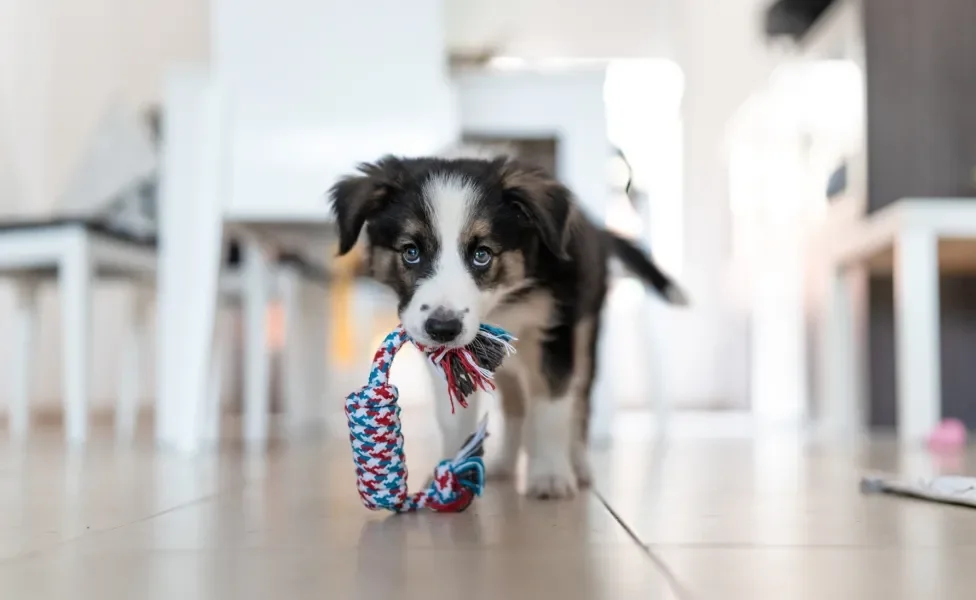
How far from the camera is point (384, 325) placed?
23.1 feet

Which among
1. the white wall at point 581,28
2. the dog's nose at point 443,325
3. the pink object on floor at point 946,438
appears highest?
the white wall at point 581,28

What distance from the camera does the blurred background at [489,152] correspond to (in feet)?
9.20

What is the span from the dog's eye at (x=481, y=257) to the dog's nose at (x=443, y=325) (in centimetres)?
21

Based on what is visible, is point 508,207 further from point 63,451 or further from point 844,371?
point 844,371

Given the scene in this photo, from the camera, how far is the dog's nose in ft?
4.63

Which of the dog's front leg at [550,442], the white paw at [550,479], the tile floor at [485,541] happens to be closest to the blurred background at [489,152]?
the dog's front leg at [550,442]

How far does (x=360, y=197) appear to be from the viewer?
5.41 feet

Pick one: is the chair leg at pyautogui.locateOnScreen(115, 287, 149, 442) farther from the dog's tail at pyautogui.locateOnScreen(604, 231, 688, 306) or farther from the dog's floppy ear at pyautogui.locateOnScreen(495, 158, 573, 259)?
the dog's floppy ear at pyautogui.locateOnScreen(495, 158, 573, 259)

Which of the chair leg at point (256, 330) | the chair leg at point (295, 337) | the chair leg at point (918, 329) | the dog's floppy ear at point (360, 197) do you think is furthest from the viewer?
the chair leg at point (295, 337)

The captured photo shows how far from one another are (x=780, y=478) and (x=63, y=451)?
2.02 meters

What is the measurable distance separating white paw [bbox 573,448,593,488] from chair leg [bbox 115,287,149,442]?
2426 millimetres

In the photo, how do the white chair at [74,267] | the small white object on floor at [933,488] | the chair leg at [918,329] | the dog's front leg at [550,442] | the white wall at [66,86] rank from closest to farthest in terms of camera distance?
the small white object on floor at [933,488], the dog's front leg at [550,442], the chair leg at [918,329], the white chair at [74,267], the white wall at [66,86]

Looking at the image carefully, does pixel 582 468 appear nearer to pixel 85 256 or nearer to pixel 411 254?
pixel 411 254

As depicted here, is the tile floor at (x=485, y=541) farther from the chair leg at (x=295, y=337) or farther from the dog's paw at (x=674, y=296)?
the chair leg at (x=295, y=337)
